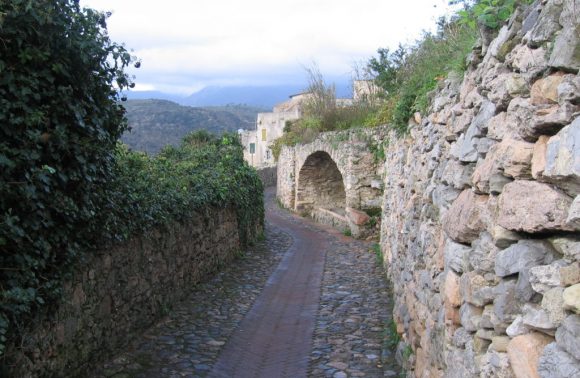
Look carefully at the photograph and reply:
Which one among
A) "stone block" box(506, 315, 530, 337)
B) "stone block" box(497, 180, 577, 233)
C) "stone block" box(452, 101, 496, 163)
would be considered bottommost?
"stone block" box(506, 315, 530, 337)

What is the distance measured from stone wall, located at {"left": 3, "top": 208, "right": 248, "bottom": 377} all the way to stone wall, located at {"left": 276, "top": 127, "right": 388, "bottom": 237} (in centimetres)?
711

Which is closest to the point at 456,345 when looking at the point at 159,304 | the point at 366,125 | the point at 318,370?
the point at 318,370

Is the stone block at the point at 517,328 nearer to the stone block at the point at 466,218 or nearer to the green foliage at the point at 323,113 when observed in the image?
the stone block at the point at 466,218

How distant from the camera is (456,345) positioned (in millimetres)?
3479

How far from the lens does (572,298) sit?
197 centimetres

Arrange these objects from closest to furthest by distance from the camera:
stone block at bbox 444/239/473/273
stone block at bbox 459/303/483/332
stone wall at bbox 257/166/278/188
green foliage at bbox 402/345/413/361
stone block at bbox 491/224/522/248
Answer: stone block at bbox 491/224/522/248 < stone block at bbox 459/303/483/332 < stone block at bbox 444/239/473/273 < green foliage at bbox 402/345/413/361 < stone wall at bbox 257/166/278/188

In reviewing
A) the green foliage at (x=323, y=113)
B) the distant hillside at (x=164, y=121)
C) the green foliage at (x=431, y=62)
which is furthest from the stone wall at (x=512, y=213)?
the distant hillside at (x=164, y=121)

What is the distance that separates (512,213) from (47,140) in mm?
3492

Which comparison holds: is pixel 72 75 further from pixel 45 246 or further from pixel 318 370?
pixel 318 370

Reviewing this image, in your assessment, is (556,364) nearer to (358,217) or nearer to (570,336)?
(570,336)

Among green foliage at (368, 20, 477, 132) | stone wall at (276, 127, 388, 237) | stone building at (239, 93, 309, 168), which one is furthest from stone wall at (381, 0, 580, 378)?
stone building at (239, 93, 309, 168)

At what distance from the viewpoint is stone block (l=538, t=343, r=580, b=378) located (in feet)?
6.33

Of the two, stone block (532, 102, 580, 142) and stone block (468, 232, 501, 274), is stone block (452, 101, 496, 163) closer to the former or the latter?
stone block (468, 232, 501, 274)

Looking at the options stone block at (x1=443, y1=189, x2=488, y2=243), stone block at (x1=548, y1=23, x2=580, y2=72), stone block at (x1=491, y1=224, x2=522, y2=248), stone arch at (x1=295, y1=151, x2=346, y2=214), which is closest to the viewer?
stone block at (x1=548, y1=23, x2=580, y2=72)
